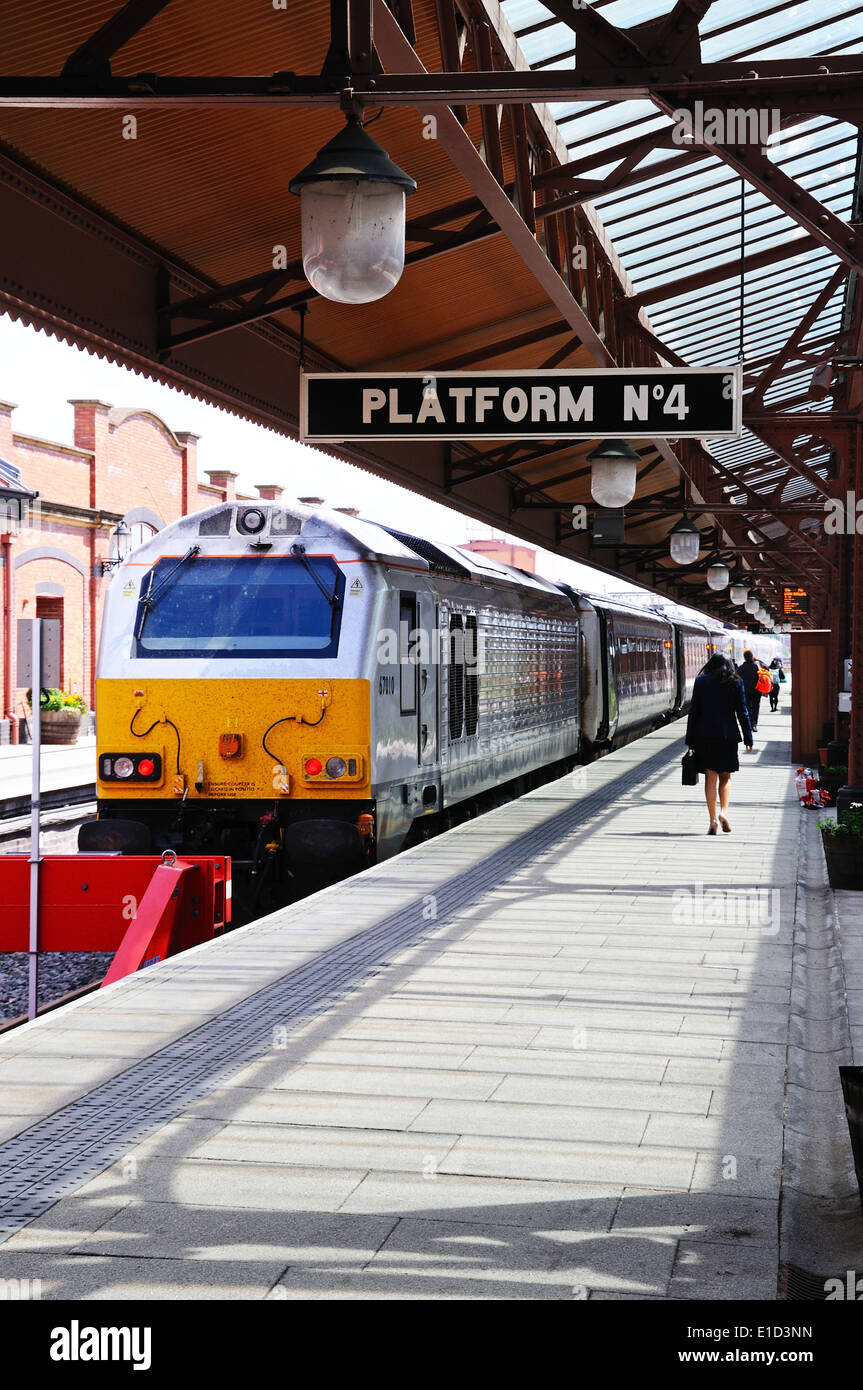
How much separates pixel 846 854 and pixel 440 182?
5.31m

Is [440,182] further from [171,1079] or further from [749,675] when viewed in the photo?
[749,675]

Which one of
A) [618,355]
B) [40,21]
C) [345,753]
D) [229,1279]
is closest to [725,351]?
[618,355]

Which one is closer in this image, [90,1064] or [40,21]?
[90,1064]

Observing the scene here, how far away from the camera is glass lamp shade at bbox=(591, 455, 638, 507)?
9.93 meters

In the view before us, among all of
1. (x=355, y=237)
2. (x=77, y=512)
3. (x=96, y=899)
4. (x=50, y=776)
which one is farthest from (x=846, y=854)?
(x=77, y=512)

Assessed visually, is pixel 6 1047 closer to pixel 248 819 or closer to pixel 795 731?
pixel 248 819

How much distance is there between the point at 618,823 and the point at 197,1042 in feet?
27.4

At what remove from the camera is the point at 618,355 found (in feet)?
35.6

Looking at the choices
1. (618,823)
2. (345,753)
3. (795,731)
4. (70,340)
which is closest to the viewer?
(70,340)

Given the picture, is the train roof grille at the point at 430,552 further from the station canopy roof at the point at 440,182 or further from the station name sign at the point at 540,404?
the station name sign at the point at 540,404

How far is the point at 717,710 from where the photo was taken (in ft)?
41.1

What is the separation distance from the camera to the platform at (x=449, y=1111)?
3.62 m
